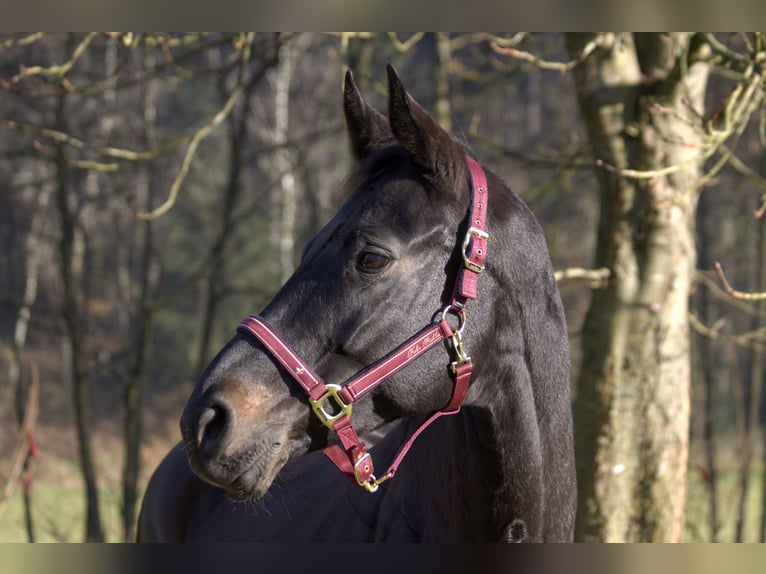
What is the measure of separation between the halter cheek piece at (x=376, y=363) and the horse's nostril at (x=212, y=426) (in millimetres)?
212

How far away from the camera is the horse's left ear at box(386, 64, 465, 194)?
91.2 inches

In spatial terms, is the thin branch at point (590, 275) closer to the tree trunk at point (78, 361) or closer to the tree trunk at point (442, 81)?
the tree trunk at point (442, 81)

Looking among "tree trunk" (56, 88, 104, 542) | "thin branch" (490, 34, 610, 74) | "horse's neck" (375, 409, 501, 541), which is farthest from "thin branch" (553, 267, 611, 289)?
"tree trunk" (56, 88, 104, 542)

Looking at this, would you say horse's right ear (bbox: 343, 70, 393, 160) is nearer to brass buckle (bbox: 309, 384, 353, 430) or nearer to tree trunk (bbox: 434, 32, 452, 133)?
brass buckle (bbox: 309, 384, 353, 430)

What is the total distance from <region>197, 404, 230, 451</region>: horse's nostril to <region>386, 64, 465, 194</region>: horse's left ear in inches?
36.0

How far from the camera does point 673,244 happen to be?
502 centimetres

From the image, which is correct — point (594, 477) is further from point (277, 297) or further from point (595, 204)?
point (595, 204)

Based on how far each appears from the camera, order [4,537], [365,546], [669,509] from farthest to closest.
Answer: [4,537] → [669,509] → [365,546]

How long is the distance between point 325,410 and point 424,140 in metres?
0.83
